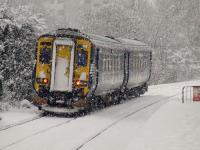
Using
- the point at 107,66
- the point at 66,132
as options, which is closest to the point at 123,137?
the point at 66,132

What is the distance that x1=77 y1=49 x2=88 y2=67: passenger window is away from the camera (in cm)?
2156

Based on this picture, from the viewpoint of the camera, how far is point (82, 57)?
21594 mm

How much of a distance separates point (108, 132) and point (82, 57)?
4.86m

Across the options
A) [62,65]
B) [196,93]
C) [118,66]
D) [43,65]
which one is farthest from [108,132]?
[196,93]

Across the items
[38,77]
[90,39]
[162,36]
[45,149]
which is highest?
[162,36]

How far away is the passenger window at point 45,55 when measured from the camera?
71.2 ft

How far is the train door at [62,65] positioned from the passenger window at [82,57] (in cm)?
31

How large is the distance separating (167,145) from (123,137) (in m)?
2.71

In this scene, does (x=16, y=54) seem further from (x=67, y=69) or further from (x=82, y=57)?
(x=82, y=57)

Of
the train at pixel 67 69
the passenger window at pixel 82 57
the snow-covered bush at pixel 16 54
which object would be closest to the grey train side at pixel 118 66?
the train at pixel 67 69

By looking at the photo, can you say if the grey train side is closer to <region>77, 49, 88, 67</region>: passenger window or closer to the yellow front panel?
<region>77, 49, 88, 67</region>: passenger window

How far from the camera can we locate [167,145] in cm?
1404

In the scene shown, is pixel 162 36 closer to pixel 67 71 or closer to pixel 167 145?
pixel 67 71

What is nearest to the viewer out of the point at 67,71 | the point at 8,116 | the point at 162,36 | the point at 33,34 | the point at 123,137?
the point at 123,137
